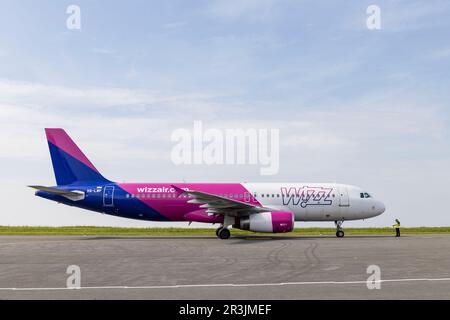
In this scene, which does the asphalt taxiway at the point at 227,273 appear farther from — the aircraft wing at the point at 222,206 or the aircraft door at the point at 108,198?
the aircraft door at the point at 108,198

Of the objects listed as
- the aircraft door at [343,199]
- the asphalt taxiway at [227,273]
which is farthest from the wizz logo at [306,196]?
the asphalt taxiway at [227,273]

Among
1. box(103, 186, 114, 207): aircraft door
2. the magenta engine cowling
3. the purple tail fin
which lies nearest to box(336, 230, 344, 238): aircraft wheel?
the magenta engine cowling

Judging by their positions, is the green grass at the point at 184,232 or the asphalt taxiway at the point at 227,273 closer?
the asphalt taxiway at the point at 227,273

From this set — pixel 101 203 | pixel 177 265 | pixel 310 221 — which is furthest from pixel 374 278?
pixel 101 203

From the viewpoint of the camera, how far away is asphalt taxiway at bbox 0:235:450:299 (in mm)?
10648

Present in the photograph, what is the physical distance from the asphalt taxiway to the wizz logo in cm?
1000

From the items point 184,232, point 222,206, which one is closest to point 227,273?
point 222,206

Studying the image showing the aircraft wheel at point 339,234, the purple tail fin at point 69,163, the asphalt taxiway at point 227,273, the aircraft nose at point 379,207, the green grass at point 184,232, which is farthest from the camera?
the green grass at point 184,232

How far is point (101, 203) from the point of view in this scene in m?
31.9

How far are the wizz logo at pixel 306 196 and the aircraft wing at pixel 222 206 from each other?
219 centimetres

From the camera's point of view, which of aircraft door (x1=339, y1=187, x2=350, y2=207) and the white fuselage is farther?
aircraft door (x1=339, y1=187, x2=350, y2=207)

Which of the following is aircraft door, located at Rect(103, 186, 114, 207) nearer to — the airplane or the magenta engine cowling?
the airplane

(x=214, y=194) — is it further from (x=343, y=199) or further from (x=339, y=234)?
(x=339, y=234)

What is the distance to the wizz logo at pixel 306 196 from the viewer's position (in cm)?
3150
